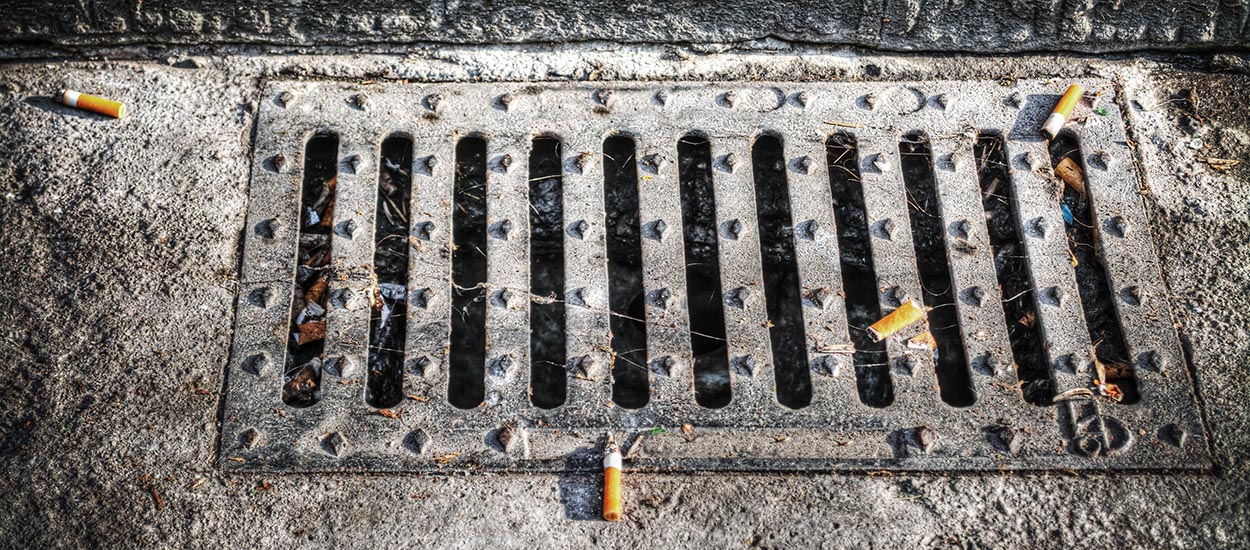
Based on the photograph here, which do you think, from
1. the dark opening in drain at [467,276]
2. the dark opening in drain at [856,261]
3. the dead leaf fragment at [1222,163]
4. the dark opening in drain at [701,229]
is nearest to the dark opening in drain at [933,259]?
the dark opening in drain at [856,261]

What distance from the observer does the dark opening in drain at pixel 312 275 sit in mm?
2682

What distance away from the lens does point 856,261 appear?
3156 mm

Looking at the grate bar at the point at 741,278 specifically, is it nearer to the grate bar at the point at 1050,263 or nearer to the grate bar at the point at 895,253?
the grate bar at the point at 895,253

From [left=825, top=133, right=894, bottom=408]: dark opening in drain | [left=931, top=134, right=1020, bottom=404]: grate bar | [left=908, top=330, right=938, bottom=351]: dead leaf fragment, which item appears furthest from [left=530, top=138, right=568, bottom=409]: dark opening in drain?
[left=931, top=134, right=1020, bottom=404]: grate bar

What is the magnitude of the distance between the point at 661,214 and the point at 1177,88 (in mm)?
1665

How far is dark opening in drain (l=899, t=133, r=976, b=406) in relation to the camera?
3033 mm

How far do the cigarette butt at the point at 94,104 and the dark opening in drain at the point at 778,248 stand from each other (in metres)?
1.89

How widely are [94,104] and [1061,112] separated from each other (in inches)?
111

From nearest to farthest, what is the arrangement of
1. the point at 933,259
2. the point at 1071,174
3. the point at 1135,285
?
1. the point at 1135,285
2. the point at 1071,174
3. the point at 933,259

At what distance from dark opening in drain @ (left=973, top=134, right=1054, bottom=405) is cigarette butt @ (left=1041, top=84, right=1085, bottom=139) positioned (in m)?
0.13

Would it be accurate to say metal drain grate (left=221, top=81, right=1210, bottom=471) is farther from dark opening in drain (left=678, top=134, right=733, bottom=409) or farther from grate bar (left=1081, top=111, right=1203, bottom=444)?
dark opening in drain (left=678, top=134, right=733, bottom=409)

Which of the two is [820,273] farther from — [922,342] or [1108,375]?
[1108,375]

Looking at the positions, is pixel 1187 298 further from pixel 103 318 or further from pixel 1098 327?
pixel 103 318

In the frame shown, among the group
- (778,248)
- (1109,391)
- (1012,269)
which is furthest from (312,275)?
(1109,391)
